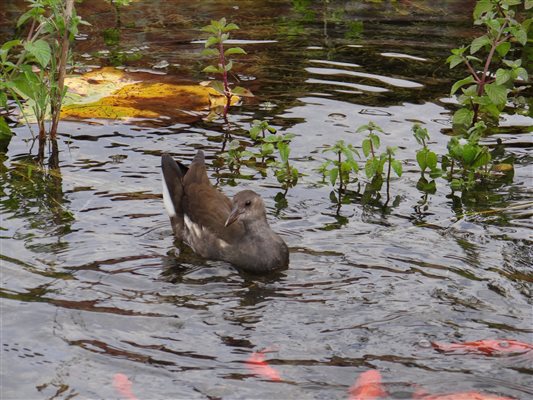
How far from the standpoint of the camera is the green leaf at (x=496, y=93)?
31.6 ft

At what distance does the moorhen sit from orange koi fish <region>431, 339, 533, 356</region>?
174cm

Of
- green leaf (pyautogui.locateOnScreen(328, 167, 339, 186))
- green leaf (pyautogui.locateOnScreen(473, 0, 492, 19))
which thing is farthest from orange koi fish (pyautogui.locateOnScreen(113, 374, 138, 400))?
green leaf (pyautogui.locateOnScreen(473, 0, 492, 19))

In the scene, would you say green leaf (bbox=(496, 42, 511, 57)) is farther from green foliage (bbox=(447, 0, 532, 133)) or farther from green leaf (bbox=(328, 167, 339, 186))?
green leaf (bbox=(328, 167, 339, 186))

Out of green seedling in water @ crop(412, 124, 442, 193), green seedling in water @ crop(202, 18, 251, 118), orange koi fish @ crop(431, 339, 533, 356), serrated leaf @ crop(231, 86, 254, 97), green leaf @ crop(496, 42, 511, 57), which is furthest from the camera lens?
serrated leaf @ crop(231, 86, 254, 97)

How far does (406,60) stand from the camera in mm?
12664

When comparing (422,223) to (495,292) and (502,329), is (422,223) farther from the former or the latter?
(502,329)

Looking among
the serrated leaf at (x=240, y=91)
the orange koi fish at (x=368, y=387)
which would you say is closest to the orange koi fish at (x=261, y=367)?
the orange koi fish at (x=368, y=387)

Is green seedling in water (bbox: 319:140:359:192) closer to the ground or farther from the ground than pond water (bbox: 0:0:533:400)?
farther from the ground

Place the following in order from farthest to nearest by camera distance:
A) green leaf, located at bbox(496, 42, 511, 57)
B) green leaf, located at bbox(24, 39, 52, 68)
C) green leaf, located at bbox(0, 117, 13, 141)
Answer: green leaf, located at bbox(0, 117, 13, 141), green leaf, located at bbox(496, 42, 511, 57), green leaf, located at bbox(24, 39, 52, 68)

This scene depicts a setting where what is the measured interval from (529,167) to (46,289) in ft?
15.7

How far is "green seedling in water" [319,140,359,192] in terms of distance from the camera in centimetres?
884

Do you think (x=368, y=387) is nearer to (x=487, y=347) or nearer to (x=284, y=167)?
(x=487, y=347)

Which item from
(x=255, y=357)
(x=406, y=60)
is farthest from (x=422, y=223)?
(x=406, y=60)

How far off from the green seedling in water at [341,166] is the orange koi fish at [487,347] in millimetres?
2675
